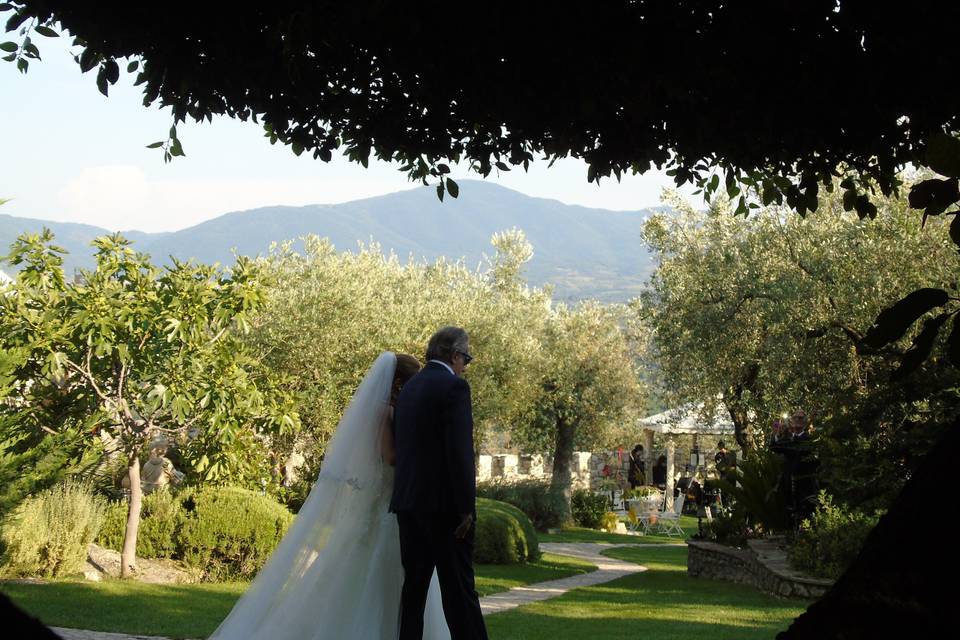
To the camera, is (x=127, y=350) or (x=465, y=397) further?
(x=127, y=350)

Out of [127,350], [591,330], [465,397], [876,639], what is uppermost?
[591,330]

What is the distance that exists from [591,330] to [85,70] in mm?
29889

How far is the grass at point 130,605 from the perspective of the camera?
30.4 ft

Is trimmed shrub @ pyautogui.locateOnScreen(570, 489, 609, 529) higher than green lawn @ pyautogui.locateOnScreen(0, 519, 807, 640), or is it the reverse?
trimmed shrub @ pyautogui.locateOnScreen(570, 489, 609, 529)

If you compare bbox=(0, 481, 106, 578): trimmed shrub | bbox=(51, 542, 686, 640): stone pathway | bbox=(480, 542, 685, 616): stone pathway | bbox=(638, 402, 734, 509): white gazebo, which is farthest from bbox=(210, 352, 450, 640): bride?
bbox=(638, 402, 734, 509): white gazebo

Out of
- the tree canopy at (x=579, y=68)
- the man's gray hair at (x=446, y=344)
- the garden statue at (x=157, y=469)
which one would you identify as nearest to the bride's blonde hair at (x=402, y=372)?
the man's gray hair at (x=446, y=344)

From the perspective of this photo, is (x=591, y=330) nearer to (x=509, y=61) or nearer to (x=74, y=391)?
(x=74, y=391)

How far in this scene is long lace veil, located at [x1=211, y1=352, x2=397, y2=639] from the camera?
7.27m

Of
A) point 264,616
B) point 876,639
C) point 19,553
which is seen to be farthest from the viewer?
point 19,553

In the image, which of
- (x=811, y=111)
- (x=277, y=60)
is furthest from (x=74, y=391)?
(x=811, y=111)

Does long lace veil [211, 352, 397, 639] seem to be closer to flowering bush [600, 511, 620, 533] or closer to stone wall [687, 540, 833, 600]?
stone wall [687, 540, 833, 600]

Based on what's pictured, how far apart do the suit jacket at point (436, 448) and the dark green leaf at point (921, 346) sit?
4525 millimetres

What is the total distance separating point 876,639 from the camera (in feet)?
4.90

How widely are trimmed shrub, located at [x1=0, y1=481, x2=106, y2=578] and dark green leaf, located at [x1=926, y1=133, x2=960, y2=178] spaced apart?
38.1ft
